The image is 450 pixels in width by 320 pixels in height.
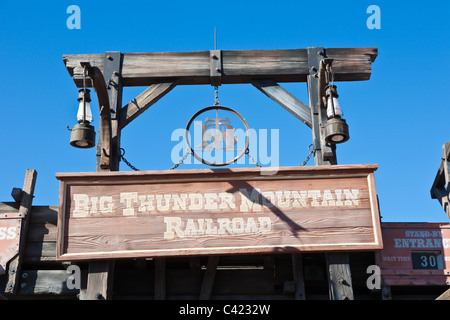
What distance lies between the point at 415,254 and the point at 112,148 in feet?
13.6

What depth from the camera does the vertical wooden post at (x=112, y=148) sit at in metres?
6.88

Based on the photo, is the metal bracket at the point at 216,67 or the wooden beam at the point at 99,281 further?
the metal bracket at the point at 216,67

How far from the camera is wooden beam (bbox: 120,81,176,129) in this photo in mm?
7945

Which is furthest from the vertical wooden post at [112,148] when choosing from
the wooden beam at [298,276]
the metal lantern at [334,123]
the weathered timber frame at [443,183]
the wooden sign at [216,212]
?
the weathered timber frame at [443,183]

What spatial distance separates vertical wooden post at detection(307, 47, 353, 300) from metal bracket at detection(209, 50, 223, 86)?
49.0 inches

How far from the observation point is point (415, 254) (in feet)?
24.1

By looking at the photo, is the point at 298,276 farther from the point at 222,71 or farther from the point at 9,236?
the point at 9,236

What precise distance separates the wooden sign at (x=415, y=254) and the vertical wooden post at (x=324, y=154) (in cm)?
61

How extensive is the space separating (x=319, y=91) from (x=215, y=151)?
5.20 feet

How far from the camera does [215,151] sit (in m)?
7.48

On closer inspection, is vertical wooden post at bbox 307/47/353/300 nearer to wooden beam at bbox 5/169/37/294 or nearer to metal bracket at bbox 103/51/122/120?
metal bracket at bbox 103/51/122/120

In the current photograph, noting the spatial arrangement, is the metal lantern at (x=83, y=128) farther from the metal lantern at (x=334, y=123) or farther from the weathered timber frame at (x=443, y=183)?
the weathered timber frame at (x=443, y=183)

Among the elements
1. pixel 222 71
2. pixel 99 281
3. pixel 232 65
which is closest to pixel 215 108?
pixel 222 71
